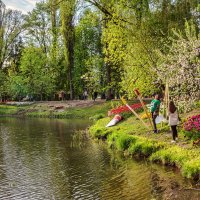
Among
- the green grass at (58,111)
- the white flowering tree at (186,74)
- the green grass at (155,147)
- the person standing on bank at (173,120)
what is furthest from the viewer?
the green grass at (58,111)

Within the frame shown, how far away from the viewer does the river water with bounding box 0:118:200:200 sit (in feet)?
47.1

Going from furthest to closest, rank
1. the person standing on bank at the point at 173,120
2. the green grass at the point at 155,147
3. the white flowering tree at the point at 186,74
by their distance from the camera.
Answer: the white flowering tree at the point at 186,74 < the person standing on bank at the point at 173,120 < the green grass at the point at 155,147

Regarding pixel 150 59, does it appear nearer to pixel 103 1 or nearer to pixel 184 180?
pixel 103 1

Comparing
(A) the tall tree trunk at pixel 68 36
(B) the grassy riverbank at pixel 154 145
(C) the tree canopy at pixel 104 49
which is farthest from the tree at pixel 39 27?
(B) the grassy riverbank at pixel 154 145

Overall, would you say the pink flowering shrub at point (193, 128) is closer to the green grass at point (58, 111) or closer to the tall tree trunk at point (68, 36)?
the green grass at point (58, 111)

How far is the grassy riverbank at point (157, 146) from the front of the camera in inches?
649

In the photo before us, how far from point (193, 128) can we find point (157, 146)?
2.01m

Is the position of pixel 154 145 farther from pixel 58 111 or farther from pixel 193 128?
pixel 58 111

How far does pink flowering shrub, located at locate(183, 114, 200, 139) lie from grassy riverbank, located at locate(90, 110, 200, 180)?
0.37m

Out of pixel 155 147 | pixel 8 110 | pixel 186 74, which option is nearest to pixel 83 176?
pixel 155 147

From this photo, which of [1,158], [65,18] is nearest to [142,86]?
[1,158]

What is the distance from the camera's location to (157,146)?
20578 millimetres

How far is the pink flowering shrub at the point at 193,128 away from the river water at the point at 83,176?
2712mm

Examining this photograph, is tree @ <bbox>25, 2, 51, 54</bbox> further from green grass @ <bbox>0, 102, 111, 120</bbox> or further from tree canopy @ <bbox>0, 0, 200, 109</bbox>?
green grass @ <bbox>0, 102, 111, 120</bbox>
